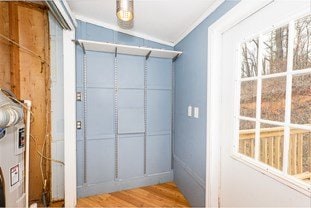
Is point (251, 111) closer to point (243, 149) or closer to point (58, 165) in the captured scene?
point (243, 149)

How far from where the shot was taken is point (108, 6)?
1.91m

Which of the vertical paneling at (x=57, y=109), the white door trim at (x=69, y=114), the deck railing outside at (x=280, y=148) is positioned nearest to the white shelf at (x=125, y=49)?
the white door trim at (x=69, y=114)

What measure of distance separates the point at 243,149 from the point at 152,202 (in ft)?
4.45

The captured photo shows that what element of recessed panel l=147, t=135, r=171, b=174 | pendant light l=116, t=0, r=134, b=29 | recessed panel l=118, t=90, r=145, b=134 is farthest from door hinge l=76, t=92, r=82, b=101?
pendant light l=116, t=0, r=134, b=29

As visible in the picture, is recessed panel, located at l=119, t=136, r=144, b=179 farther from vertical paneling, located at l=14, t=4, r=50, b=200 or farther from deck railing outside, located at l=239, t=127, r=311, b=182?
deck railing outside, located at l=239, t=127, r=311, b=182

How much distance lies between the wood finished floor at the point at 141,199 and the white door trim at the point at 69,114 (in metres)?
0.28

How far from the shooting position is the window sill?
96cm

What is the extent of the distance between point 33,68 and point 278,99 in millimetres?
2451

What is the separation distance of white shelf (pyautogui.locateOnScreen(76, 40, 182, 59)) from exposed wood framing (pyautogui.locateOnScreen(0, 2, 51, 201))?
542 mm

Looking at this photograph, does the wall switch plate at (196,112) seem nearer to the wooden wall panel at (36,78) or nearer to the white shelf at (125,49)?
the white shelf at (125,49)

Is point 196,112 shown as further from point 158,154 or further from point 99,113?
point 99,113

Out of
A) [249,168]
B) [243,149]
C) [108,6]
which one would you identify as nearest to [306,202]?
[249,168]

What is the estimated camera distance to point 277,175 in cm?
111

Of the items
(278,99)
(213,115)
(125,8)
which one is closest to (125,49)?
(125,8)
